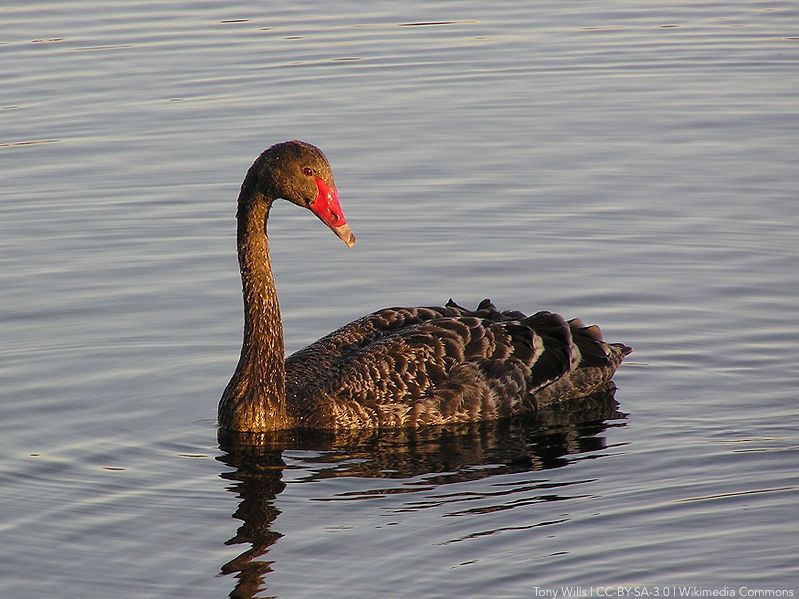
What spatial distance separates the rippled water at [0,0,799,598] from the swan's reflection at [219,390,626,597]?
0.03 metres

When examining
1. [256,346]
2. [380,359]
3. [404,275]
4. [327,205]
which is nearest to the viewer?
[327,205]

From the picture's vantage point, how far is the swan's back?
35.9 feet

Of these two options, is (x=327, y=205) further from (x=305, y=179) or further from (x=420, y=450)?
(x=420, y=450)

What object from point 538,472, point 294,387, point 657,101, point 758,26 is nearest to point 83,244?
point 294,387

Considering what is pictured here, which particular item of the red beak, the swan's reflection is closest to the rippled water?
the swan's reflection

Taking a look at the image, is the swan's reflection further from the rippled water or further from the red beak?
the red beak

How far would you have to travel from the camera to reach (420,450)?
10500mm

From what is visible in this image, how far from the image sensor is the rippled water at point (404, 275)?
8680 millimetres

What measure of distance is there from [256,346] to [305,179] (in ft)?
3.95

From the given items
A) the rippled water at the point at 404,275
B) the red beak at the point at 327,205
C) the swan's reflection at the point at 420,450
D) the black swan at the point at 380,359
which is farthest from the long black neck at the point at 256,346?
the red beak at the point at 327,205

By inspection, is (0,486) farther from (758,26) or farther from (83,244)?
(758,26)

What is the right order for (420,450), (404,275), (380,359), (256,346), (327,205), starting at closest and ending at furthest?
1. (420,450)
2. (327,205)
3. (380,359)
4. (256,346)
5. (404,275)

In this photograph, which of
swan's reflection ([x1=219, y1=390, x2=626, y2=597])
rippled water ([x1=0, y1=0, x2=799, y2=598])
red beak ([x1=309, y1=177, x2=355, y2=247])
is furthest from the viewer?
red beak ([x1=309, y1=177, x2=355, y2=247])

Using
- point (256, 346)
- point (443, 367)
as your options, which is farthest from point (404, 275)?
point (256, 346)
